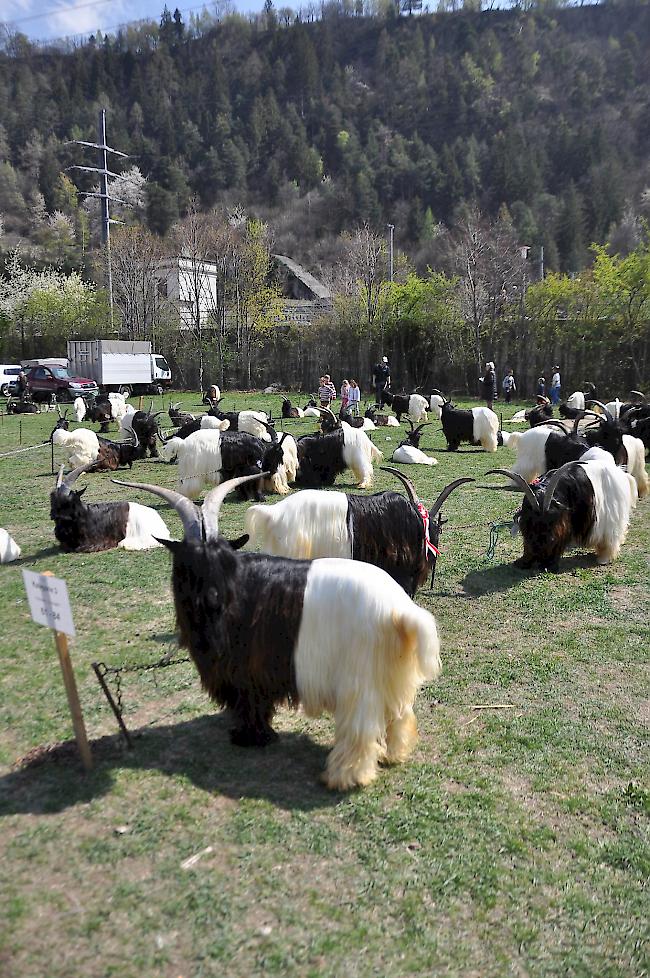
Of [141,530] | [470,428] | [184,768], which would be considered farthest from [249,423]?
[184,768]

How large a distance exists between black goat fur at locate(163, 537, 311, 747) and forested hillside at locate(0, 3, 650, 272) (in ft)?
236

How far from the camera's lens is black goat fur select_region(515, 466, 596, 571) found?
736 cm

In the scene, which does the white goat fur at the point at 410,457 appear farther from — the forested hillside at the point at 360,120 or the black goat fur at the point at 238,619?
the forested hillside at the point at 360,120

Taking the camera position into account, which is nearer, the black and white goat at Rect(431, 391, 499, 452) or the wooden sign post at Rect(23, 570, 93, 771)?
the wooden sign post at Rect(23, 570, 93, 771)

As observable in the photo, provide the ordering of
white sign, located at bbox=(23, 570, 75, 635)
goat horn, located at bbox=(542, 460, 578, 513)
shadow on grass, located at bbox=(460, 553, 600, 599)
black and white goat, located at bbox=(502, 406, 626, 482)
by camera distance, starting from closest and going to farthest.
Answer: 1. white sign, located at bbox=(23, 570, 75, 635)
2. shadow on grass, located at bbox=(460, 553, 600, 599)
3. goat horn, located at bbox=(542, 460, 578, 513)
4. black and white goat, located at bbox=(502, 406, 626, 482)

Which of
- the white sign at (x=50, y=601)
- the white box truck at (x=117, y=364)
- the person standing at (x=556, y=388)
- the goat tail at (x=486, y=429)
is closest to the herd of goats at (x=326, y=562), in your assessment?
the white sign at (x=50, y=601)

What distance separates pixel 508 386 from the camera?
27250 millimetres

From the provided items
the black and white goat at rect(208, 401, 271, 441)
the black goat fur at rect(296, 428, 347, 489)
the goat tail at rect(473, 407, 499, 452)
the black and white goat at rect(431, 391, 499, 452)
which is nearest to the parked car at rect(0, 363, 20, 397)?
the black and white goat at rect(208, 401, 271, 441)

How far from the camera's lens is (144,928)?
2.81 metres

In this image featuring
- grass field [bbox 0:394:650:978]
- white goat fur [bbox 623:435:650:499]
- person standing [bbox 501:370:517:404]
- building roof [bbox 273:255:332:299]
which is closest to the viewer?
grass field [bbox 0:394:650:978]

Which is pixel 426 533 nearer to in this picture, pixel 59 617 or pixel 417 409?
pixel 59 617

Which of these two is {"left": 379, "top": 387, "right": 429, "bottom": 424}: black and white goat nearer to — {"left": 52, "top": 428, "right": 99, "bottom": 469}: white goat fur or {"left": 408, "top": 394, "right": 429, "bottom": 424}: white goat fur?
{"left": 408, "top": 394, "right": 429, "bottom": 424}: white goat fur

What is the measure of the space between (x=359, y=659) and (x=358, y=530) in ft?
6.92

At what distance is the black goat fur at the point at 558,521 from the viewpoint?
7359 millimetres
